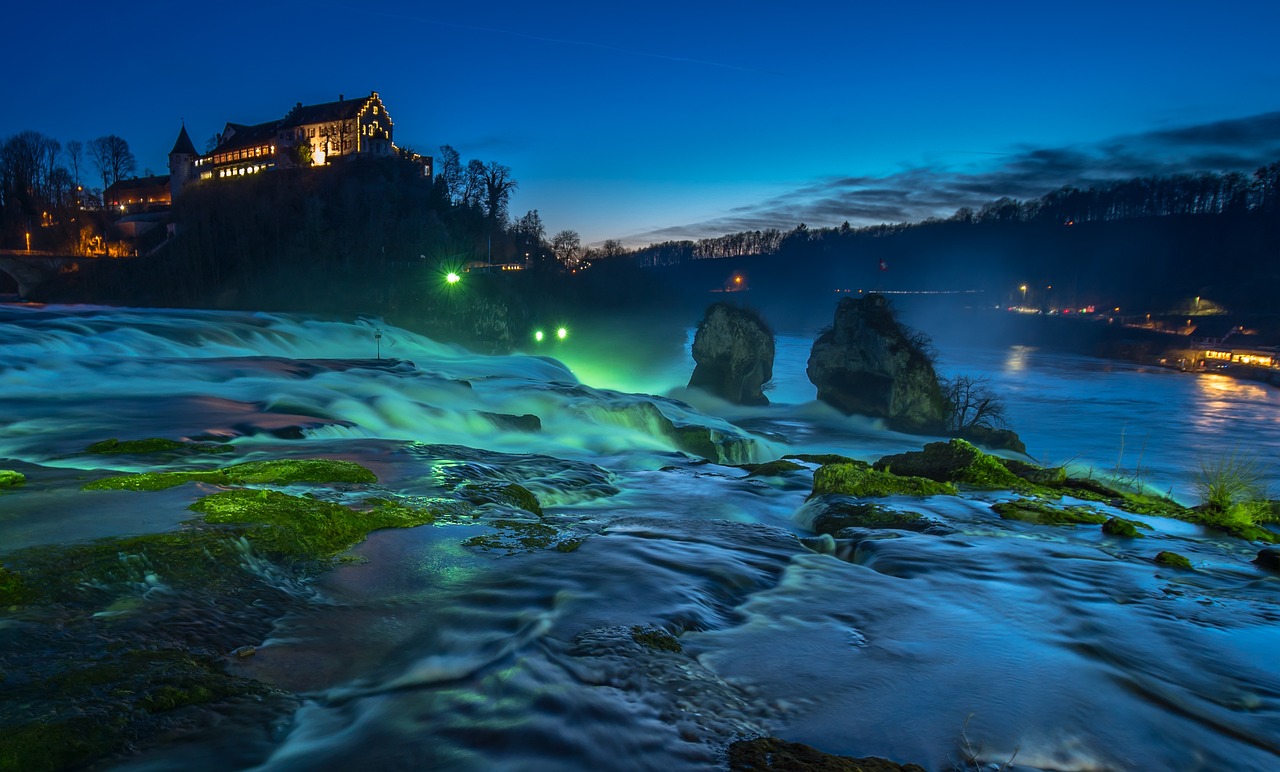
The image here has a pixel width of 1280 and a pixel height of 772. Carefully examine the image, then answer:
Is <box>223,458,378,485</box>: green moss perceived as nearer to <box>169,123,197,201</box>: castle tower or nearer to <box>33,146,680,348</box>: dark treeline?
<box>33,146,680,348</box>: dark treeline

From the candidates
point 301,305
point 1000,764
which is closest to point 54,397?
point 1000,764

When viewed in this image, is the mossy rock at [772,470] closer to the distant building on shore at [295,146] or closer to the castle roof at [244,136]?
the distant building on shore at [295,146]

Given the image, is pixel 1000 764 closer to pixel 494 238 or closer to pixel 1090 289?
pixel 494 238

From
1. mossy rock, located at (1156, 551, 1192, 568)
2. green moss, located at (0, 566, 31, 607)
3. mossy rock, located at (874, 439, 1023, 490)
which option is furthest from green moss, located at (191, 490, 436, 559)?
mossy rock, located at (874, 439, 1023, 490)

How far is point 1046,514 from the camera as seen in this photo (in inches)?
396

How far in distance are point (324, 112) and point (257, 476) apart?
10550 centimetres

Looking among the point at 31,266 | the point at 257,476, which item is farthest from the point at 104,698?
the point at 31,266

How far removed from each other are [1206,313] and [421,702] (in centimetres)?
12966

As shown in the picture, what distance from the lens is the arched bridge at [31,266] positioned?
2601 inches

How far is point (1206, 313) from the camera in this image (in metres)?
99.1

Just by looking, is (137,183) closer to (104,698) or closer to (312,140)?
(312,140)

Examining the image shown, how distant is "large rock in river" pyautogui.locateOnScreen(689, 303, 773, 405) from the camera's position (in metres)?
48.2

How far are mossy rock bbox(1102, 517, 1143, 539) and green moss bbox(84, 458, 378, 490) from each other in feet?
34.7

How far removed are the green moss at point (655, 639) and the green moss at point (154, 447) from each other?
8.80 m
